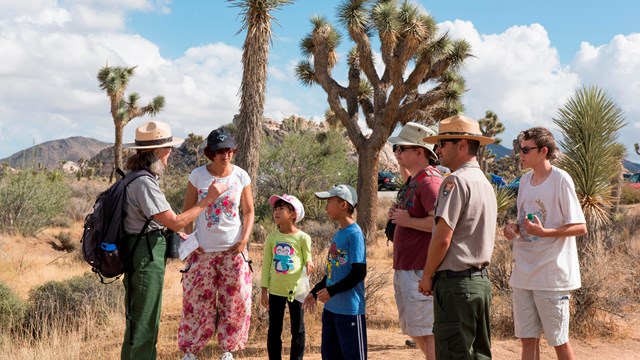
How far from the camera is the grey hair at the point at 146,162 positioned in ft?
12.0

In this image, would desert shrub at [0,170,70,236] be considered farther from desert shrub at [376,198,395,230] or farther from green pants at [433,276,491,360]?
green pants at [433,276,491,360]

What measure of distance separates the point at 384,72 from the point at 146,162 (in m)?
12.8

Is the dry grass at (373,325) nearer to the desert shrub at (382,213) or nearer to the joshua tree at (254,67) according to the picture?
the joshua tree at (254,67)

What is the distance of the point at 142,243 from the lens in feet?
11.6

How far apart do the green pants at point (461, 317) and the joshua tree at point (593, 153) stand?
443 cm

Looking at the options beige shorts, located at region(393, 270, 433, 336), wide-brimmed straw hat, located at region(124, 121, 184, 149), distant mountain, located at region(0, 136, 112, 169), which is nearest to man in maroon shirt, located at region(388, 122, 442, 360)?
beige shorts, located at region(393, 270, 433, 336)

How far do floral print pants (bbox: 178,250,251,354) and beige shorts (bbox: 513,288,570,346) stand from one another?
1929mm

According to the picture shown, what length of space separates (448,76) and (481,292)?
14.7 meters

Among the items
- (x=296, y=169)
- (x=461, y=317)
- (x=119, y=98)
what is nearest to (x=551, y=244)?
(x=461, y=317)

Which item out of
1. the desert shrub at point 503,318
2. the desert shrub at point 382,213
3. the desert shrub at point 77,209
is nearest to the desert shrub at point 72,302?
the desert shrub at point 503,318

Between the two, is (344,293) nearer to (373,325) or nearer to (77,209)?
(373,325)

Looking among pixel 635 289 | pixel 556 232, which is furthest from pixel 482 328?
pixel 635 289

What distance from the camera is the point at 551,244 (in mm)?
3783

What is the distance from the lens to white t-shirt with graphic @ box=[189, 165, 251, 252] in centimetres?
429
